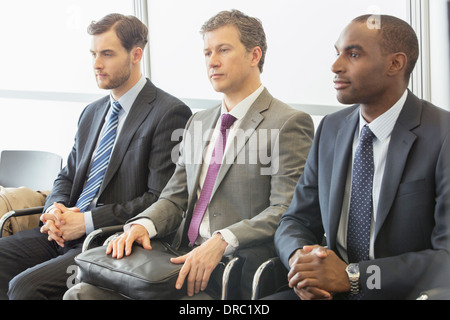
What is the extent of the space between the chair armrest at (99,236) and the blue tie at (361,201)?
1.07 metres

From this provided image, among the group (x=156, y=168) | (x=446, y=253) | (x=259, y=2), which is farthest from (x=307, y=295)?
(x=259, y=2)

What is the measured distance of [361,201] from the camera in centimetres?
164

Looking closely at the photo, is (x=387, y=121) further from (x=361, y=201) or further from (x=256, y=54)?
(x=256, y=54)

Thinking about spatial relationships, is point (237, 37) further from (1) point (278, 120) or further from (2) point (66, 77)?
(2) point (66, 77)

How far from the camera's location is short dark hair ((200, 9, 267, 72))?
6.95 feet

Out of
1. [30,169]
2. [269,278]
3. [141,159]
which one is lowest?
[269,278]

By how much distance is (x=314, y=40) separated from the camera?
217cm

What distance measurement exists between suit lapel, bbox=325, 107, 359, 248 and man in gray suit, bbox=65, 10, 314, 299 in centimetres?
25

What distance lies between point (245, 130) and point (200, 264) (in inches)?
23.5

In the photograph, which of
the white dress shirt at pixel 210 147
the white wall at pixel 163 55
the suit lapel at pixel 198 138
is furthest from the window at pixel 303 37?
the suit lapel at pixel 198 138

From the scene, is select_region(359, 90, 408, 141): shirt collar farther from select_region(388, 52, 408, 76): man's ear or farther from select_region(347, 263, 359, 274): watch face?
select_region(347, 263, 359, 274): watch face

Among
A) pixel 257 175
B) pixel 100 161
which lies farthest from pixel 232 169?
pixel 100 161

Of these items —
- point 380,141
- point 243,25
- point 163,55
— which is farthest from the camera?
point 163,55

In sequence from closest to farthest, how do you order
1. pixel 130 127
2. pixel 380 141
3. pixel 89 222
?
pixel 380 141
pixel 89 222
pixel 130 127
